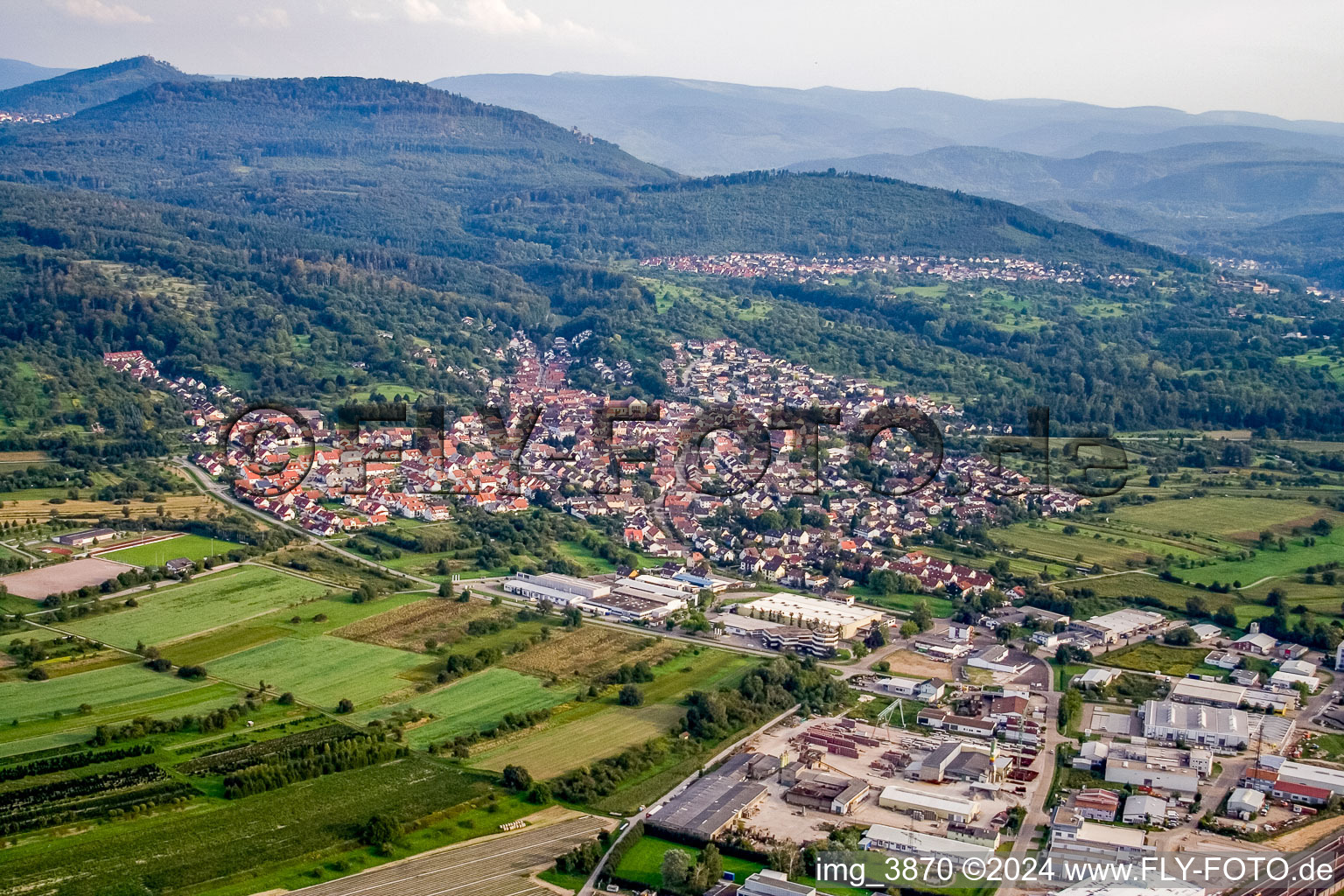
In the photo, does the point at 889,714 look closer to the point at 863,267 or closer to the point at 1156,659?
the point at 1156,659

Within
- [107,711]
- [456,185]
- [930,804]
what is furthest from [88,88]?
[930,804]

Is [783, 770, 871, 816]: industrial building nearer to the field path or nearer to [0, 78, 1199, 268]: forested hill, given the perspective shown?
the field path

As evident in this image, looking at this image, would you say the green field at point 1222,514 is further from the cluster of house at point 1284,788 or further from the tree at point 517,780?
the tree at point 517,780

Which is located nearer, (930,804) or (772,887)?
(772,887)

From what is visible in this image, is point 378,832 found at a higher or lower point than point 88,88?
lower

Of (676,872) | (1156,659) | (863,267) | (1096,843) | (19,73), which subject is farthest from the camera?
(19,73)

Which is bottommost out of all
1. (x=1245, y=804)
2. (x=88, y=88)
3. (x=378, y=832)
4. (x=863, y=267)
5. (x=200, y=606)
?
(x=378, y=832)

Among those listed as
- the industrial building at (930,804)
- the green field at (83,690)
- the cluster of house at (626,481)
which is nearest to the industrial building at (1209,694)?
the industrial building at (930,804)
